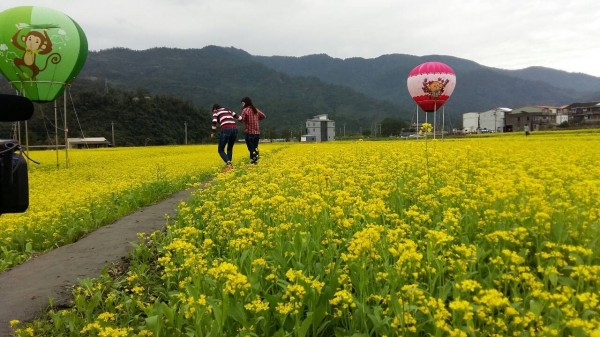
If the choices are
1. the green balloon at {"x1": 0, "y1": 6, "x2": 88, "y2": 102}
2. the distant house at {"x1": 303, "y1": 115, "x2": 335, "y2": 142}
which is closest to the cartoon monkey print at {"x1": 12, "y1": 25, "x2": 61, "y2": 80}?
the green balloon at {"x1": 0, "y1": 6, "x2": 88, "y2": 102}

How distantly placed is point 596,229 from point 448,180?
95.8 inches

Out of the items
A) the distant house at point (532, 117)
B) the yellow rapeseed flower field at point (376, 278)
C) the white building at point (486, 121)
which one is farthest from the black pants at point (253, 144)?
the white building at point (486, 121)

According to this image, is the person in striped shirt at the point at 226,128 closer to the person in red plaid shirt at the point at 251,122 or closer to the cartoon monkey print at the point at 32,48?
the person in red plaid shirt at the point at 251,122

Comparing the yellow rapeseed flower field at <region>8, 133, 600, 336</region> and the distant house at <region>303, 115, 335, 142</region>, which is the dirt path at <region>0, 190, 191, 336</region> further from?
the distant house at <region>303, 115, 335, 142</region>

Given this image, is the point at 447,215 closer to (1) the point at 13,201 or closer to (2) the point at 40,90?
(1) the point at 13,201

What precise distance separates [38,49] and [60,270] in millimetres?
11012

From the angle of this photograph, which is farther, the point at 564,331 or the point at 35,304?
the point at 35,304

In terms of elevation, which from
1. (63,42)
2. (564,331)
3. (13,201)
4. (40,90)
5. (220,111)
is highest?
(63,42)

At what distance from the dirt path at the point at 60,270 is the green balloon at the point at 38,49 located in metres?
9.38

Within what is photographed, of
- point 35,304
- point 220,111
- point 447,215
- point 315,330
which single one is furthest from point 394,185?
point 220,111

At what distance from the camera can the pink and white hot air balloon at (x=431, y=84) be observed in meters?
18.6

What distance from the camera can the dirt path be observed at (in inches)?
130

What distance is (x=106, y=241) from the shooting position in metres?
4.99

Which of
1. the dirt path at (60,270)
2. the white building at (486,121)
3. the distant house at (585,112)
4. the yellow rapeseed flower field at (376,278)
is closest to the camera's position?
the yellow rapeseed flower field at (376,278)
